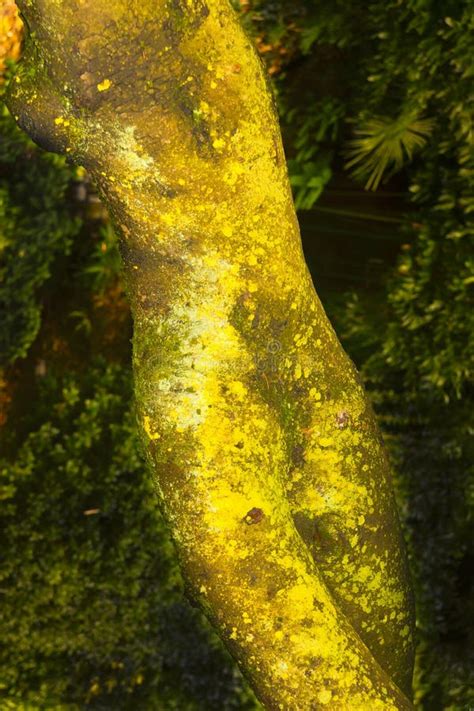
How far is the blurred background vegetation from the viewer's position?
2.42 meters

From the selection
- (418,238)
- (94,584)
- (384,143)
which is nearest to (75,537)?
(94,584)

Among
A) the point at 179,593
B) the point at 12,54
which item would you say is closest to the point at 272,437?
the point at 179,593

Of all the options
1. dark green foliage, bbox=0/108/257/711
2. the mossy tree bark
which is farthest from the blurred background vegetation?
the mossy tree bark

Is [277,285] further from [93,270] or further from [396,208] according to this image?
[93,270]

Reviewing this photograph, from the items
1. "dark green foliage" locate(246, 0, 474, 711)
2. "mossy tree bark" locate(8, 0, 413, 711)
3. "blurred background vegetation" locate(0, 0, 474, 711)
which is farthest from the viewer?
"blurred background vegetation" locate(0, 0, 474, 711)

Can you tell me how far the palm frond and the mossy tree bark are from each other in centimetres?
119

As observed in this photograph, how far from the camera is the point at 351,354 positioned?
2.80 m

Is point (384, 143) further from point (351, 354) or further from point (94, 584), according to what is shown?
point (94, 584)

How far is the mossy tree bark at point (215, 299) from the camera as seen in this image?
3.51 ft

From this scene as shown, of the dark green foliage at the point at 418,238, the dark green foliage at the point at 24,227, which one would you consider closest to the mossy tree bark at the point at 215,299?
the dark green foliage at the point at 418,238

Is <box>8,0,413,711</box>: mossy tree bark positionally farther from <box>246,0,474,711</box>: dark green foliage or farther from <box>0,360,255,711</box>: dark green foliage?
<box>0,360,255,711</box>: dark green foliage

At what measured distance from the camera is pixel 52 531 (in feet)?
9.29

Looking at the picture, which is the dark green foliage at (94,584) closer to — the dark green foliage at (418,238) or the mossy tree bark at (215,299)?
the dark green foliage at (418,238)

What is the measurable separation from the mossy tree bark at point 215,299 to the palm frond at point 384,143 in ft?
3.92
